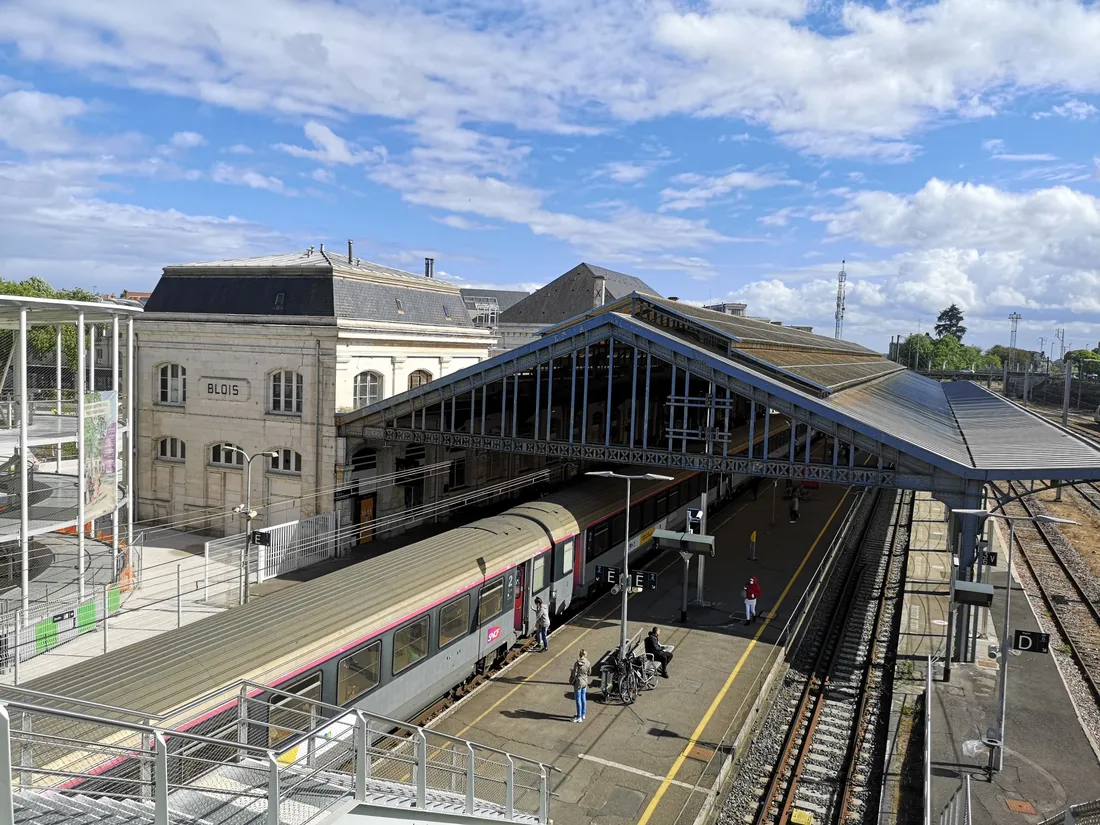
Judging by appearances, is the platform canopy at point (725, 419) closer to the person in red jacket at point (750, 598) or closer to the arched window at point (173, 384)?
the person in red jacket at point (750, 598)

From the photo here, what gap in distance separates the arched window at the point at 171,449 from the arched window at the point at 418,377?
10537 mm

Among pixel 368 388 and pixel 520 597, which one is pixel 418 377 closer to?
pixel 368 388

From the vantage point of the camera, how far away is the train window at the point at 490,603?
19.6 m

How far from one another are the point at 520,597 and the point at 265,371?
17659mm

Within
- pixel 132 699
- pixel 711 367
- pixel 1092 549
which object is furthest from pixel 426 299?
pixel 1092 549

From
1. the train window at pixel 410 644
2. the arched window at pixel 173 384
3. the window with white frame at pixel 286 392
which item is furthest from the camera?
the arched window at pixel 173 384

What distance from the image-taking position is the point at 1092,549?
39.0m

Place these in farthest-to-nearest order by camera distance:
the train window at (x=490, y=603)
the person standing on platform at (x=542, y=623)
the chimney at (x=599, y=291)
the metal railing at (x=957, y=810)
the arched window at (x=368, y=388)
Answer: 1. the chimney at (x=599, y=291)
2. the arched window at (x=368, y=388)
3. the person standing on platform at (x=542, y=623)
4. the train window at (x=490, y=603)
5. the metal railing at (x=957, y=810)

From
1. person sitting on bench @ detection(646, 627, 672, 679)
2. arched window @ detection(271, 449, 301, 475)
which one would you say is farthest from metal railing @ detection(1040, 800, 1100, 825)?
arched window @ detection(271, 449, 301, 475)

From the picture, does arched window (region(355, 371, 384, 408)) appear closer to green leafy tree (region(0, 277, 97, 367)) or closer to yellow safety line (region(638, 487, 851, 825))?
yellow safety line (region(638, 487, 851, 825))

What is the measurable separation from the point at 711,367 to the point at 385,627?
49.7 feet

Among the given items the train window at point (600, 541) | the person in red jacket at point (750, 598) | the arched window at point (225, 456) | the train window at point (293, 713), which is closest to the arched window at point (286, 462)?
the arched window at point (225, 456)

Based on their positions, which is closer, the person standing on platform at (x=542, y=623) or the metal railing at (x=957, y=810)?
the metal railing at (x=957, y=810)

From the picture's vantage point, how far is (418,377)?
37.7m
